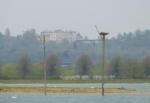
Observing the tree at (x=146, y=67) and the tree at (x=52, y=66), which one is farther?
the tree at (x=52, y=66)

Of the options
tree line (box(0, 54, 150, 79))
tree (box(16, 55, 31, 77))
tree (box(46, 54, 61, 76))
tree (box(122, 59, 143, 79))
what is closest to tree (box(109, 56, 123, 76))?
tree line (box(0, 54, 150, 79))

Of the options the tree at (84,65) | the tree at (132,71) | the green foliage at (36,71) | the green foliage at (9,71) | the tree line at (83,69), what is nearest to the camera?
the tree at (132,71)

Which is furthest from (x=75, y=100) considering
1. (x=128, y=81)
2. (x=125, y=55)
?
(x=125, y=55)

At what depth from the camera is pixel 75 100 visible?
55781 mm

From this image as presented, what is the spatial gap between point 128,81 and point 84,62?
19346 millimetres

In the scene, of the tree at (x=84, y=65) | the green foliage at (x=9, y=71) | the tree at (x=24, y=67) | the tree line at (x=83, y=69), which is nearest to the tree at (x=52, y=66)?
the tree line at (x=83, y=69)

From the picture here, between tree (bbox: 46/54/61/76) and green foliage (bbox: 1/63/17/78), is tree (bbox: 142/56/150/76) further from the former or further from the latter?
green foliage (bbox: 1/63/17/78)

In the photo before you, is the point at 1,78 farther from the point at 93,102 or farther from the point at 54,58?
the point at 93,102

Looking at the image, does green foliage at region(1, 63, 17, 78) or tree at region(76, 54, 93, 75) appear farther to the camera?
tree at region(76, 54, 93, 75)

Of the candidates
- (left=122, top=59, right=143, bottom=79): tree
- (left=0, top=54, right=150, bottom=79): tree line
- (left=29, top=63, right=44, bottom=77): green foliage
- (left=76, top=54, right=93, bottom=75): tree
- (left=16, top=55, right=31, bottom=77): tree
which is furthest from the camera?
(left=76, top=54, right=93, bottom=75): tree

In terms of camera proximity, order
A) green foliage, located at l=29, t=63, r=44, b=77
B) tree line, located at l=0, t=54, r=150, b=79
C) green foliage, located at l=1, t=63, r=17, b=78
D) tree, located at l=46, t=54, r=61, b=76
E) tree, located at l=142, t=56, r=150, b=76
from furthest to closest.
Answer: green foliage, located at l=29, t=63, r=44, b=77, green foliage, located at l=1, t=63, r=17, b=78, tree, located at l=46, t=54, r=61, b=76, tree, located at l=142, t=56, r=150, b=76, tree line, located at l=0, t=54, r=150, b=79

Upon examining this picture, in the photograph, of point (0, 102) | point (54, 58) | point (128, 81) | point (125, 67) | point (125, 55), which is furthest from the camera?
point (125, 55)

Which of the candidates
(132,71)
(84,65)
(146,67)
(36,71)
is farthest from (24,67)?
(146,67)

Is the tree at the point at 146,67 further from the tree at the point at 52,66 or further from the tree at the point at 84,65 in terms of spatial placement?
the tree at the point at 52,66
